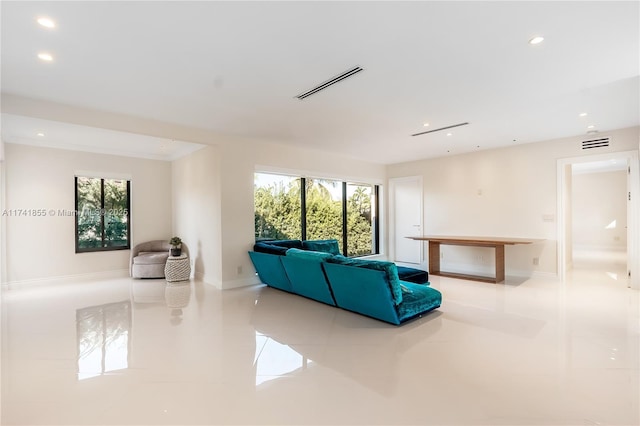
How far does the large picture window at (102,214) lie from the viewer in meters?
6.49

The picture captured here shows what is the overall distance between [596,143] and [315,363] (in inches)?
254

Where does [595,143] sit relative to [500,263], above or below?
above

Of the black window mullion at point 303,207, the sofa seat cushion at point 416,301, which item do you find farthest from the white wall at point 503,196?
the sofa seat cushion at point 416,301

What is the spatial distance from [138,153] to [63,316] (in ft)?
13.2

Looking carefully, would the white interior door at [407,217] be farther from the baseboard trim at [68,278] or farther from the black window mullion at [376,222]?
the baseboard trim at [68,278]

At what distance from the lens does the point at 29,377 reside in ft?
8.38

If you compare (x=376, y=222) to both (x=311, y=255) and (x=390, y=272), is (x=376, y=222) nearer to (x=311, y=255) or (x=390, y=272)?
(x=311, y=255)

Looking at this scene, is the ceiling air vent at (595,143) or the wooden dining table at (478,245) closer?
the ceiling air vent at (595,143)

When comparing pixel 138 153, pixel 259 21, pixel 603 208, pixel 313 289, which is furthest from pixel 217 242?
pixel 603 208

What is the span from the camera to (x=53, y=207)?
20.0 ft

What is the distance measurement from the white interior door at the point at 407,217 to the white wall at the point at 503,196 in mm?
253

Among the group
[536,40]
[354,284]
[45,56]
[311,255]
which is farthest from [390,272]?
[45,56]

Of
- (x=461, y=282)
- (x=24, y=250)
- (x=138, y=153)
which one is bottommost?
(x=461, y=282)

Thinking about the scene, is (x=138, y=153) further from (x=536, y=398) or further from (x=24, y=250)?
(x=536, y=398)
